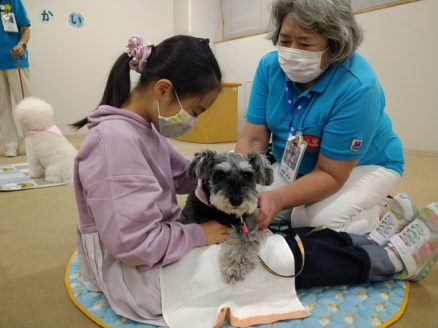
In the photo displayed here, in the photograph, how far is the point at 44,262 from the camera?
1.54m

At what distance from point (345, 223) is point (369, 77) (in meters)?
0.65

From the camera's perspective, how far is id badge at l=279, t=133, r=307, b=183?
1.49 meters

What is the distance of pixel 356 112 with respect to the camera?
4.38 feet

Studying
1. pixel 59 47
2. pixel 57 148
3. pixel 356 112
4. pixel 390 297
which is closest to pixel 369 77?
pixel 356 112

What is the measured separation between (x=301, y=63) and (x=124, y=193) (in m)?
0.90

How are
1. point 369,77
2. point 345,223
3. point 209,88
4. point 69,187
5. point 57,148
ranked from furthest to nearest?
1. point 57,148
2. point 69,187
3. point 345,223
4. point 369,77
5. point 209,88

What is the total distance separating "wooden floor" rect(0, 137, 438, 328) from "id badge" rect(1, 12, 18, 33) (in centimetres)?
205

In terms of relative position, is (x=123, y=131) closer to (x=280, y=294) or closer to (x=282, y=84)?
(x=280, y=294)

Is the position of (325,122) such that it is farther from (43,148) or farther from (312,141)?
(43,148)

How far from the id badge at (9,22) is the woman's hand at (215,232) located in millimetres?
3574

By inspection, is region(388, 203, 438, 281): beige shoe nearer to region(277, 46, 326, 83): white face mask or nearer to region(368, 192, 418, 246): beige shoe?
region(368, 192, 418, 246): beige shoe

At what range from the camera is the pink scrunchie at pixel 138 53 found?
1109 millimetres

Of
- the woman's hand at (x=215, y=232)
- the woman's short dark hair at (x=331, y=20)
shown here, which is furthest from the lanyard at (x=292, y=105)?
the woman's hand at (x=215, y=232)

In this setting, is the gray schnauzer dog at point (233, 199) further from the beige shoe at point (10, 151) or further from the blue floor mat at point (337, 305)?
the beige shoe at point (10, 151)
